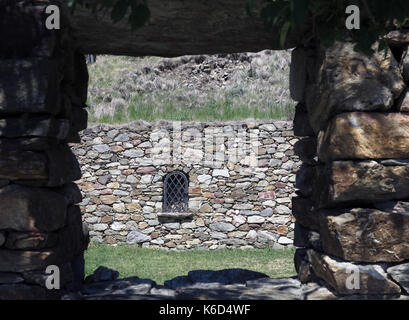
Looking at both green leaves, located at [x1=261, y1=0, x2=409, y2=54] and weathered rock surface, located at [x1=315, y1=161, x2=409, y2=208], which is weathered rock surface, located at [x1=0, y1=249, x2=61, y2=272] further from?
green leaves, located at [x1=261, y1=0, x2=409, y2=54]

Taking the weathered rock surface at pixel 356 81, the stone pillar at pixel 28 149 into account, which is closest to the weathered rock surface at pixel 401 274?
the weathered rock surface at pixel 356 81

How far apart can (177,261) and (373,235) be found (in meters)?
5.44

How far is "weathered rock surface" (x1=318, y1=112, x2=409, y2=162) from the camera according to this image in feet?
9.85

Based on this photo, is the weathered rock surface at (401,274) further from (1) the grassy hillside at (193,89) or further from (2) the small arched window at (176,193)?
(1) the grassy hillside at (193,89)

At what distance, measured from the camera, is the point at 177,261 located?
8039 millimetres

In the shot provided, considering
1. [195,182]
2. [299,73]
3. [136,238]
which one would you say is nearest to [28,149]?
[299,73]

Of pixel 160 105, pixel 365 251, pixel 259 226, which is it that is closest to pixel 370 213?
pixel 365 251

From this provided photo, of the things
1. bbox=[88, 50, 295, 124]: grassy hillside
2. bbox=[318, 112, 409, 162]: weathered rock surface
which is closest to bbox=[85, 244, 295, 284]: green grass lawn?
bbox=[88, 50, 295, 124]: grassy hillside

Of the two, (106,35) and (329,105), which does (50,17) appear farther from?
(329,105)

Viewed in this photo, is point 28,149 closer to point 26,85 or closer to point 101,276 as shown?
point 26,85

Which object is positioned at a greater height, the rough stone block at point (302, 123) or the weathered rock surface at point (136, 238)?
the rough stone block at point (302, 123)

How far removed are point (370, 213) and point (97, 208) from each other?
23.9ft

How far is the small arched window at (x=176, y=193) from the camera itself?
9.41 meters

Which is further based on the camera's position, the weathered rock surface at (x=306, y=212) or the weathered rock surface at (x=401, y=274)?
the weathered rock surface at (x=306, y=212)
